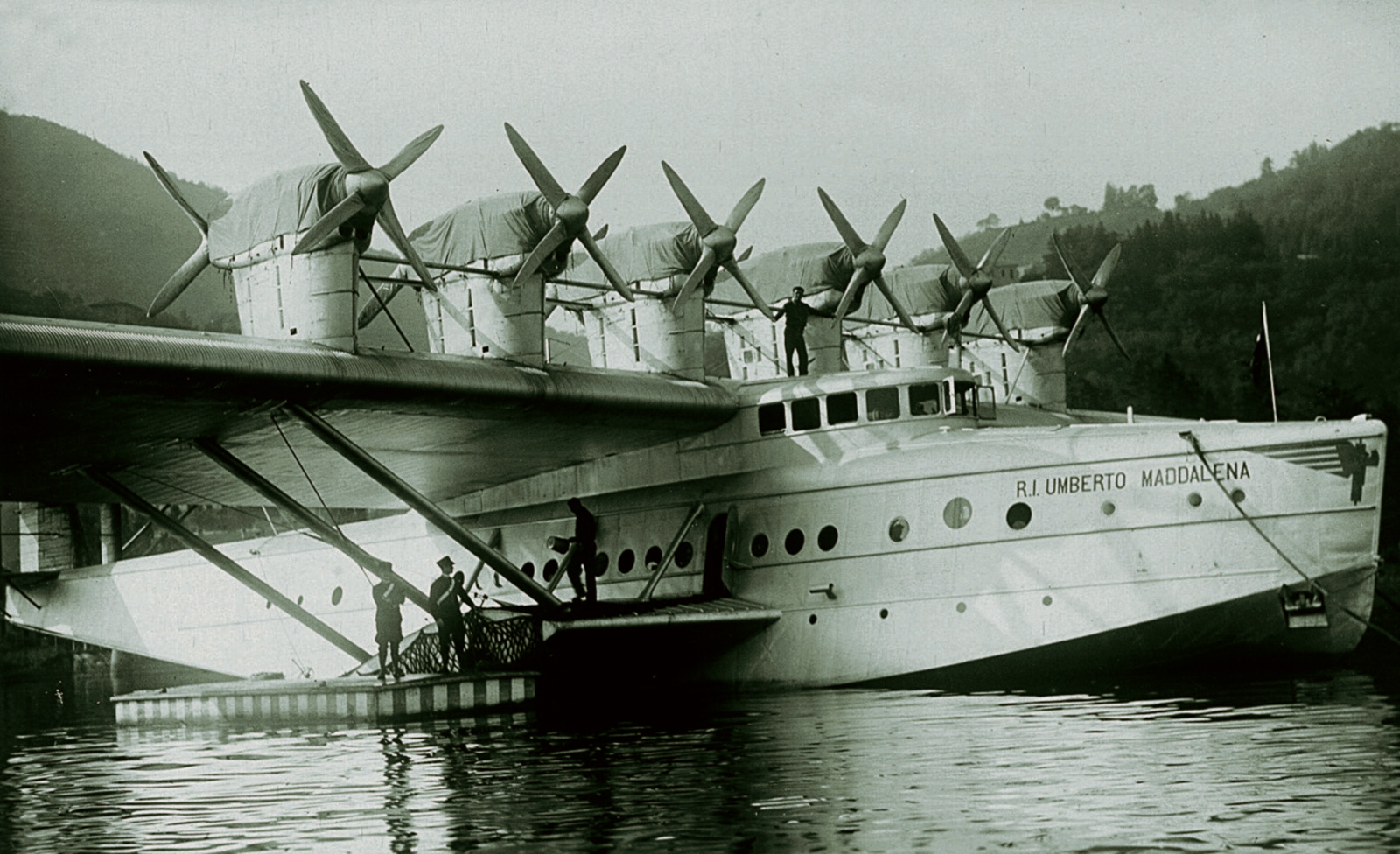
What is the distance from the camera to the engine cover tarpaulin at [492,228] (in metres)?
23.5

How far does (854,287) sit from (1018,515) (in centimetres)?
854

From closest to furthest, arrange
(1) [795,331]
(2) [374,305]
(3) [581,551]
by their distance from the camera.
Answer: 1. (3) [581,551]
2. (1) [795,331]
3. (2) [374,305]

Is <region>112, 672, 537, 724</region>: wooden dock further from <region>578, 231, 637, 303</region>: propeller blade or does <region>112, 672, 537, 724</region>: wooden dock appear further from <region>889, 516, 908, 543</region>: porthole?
<region>578, 231, 637, 303</region>: propeller blade

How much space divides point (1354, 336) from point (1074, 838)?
250ft

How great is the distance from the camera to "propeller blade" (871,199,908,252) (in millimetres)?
28453

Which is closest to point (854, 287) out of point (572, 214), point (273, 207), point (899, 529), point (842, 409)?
point (842, 409)

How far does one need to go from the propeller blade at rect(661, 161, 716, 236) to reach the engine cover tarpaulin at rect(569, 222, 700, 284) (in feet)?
2.77

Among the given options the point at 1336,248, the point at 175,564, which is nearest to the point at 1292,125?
the point at 1336,248

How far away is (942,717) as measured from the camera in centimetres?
1547

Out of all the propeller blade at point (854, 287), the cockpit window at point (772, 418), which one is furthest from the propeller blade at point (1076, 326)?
the cockpit window at point (772, 418)

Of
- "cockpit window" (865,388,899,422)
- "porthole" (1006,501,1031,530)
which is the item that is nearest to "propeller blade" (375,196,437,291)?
"cockpit window" (865,388,899,422)

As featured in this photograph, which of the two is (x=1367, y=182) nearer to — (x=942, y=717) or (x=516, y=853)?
(x=942, y=717)

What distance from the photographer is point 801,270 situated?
3055 cm

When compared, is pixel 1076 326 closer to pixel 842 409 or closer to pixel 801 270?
pixel 801 270
